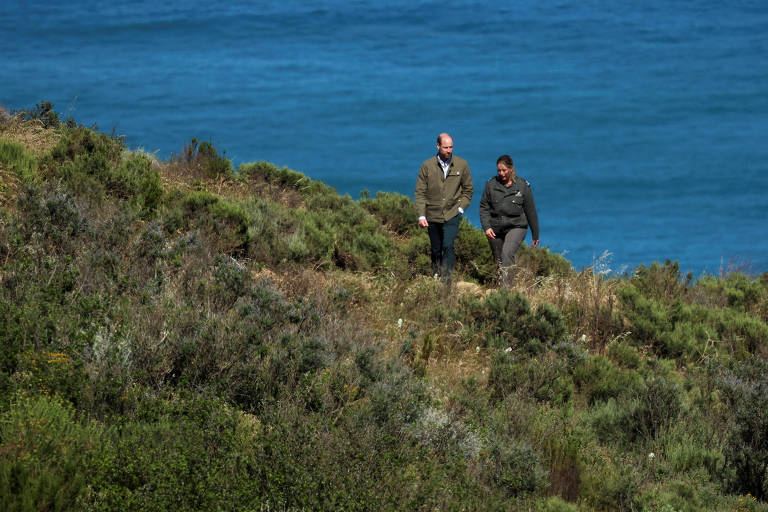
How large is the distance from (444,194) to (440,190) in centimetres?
8

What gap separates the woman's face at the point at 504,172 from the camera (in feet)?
36.4

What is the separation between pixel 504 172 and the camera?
11102 mm

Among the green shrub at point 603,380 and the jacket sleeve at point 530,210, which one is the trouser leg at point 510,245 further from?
the green shrub at point 603,380

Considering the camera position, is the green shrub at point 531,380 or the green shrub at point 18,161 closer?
the green shrub at point 531,380

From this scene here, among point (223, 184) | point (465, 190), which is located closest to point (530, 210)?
point (465, 190)

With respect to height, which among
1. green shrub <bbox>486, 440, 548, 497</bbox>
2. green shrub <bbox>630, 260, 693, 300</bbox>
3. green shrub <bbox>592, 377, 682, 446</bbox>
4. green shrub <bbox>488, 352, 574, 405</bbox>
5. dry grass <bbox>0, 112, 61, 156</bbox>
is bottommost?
green shrub <bbox>486, 440, 548, 497</bbox>

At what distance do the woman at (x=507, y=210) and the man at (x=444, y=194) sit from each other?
0.34 meters

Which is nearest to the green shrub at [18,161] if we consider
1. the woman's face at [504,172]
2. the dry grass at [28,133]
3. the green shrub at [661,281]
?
the dry grass at [28,133]

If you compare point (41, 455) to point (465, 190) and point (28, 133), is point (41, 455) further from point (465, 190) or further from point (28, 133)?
point (28, 133)

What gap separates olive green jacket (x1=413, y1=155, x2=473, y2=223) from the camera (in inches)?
450

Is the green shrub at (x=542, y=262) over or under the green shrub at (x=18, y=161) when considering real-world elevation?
under

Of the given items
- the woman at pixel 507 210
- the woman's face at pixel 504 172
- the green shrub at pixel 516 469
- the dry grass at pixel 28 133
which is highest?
the dry grass at pixel 28 133

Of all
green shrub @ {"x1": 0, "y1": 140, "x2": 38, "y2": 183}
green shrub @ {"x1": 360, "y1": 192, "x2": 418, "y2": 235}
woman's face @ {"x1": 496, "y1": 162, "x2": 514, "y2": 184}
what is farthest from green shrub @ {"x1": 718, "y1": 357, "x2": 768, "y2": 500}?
green shrub @ {"x1": 0, "y1": 140, "x2": 38, "y2": 183}

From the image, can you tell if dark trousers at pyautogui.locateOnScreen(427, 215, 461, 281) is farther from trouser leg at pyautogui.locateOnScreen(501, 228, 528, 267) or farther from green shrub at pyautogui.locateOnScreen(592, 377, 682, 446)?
green shrub at pyautogui.locateOnScreen(592, 377, 682, 446)
